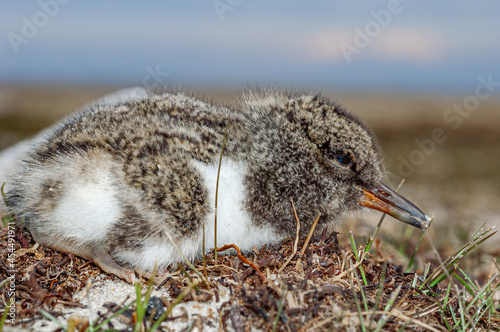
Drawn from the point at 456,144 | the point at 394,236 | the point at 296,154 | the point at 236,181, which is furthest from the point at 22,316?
the point at 456,144

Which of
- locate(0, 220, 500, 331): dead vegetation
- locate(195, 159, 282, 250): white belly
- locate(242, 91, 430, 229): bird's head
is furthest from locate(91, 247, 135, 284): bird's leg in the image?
locate(242, 91, 430, 229): bird's head

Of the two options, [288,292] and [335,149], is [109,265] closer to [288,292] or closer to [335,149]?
[288,292]

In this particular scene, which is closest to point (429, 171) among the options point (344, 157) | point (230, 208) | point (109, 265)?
point (344, 157)

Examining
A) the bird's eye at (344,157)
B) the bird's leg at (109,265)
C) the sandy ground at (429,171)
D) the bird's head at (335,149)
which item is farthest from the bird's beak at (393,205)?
the bird's leg at (109,265)

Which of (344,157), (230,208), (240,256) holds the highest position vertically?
(344,157)

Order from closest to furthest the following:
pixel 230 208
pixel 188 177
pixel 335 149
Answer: pixel 188 177 → pixel 230 208 → pixel 335 149

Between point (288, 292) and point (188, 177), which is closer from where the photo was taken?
point (288, 292)

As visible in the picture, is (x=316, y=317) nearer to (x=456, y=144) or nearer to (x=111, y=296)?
(x=111, y=296)

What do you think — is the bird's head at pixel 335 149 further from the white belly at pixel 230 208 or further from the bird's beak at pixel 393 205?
the white belly at pixel 230 208
